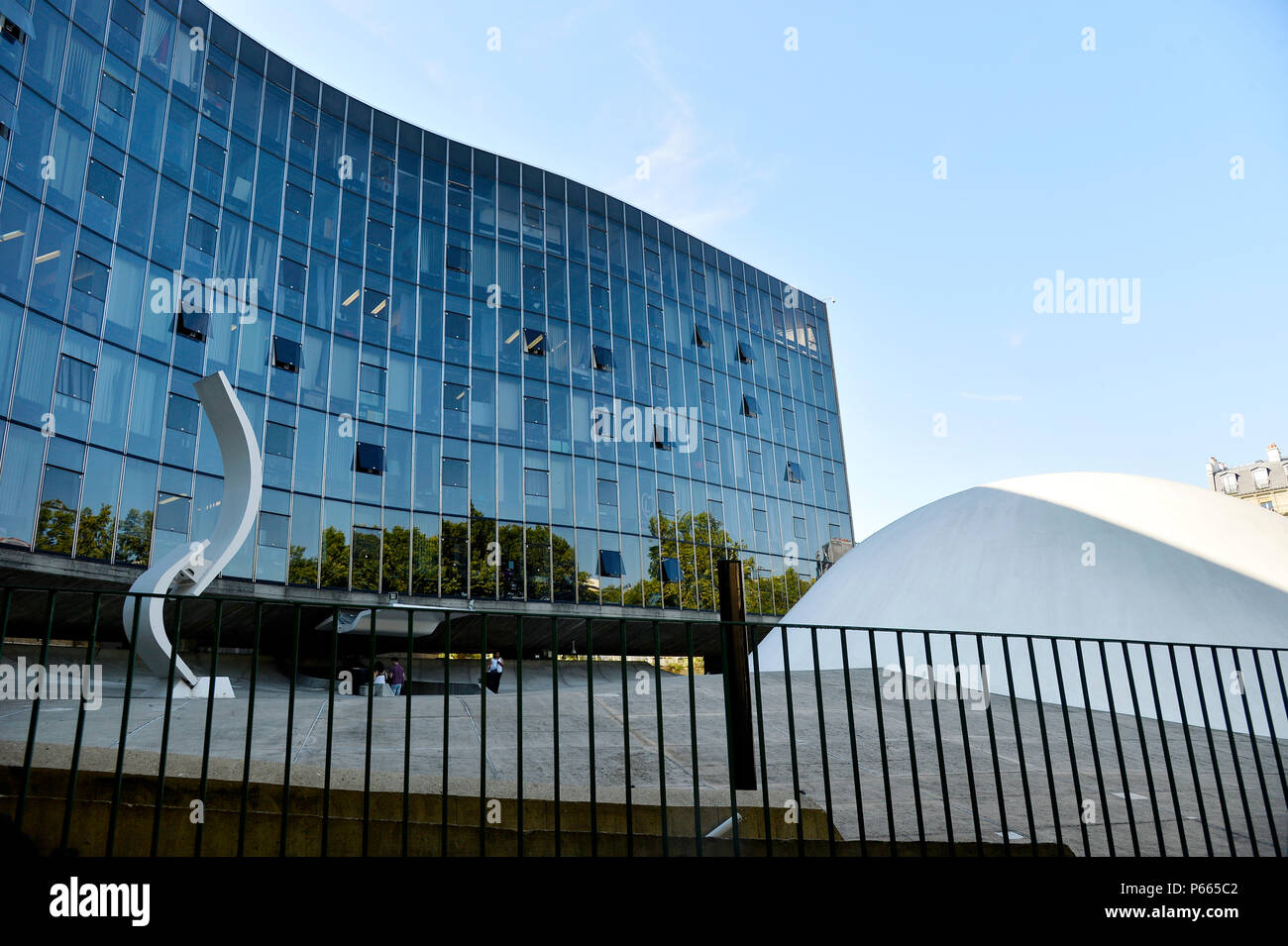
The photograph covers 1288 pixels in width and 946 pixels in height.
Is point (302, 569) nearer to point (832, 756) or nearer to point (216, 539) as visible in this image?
point (216, 539)

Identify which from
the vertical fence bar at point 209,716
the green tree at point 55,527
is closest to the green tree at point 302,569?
the green tree at point 55,527

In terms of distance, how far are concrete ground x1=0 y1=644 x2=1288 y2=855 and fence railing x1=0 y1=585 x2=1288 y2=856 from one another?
0.06 metres

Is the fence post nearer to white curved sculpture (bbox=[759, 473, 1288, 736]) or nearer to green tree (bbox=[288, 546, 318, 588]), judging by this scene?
white curved sculpture (bbox=[759, 473, 1288, 736])

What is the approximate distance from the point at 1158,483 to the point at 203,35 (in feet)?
110

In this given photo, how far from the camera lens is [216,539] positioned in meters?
14.6

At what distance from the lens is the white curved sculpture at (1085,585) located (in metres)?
15.7

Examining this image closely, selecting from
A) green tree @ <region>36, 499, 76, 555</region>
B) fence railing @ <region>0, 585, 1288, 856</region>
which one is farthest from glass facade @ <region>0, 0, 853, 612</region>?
fence railing @ <region>0, 585, 1288, 856</region>

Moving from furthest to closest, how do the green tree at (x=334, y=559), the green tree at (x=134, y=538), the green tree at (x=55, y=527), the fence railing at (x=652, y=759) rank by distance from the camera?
the green tree at (x=334, y=559) → the green tree at (x=134, y=538) → the green tree at (x=55, y=527) → the fence railing at (x=652, y=759)

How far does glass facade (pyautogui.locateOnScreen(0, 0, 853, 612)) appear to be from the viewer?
2148 cm

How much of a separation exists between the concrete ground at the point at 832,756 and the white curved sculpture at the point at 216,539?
0.93 meters

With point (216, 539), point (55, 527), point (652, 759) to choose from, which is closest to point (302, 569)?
point (55, 527)

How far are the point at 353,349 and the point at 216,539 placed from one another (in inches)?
609

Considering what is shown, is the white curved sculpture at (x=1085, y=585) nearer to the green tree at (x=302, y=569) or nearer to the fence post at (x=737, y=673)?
the fence post at (x=737, y=673)

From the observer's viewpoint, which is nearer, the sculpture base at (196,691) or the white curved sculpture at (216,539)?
the white curved sculpture at (216,539)
